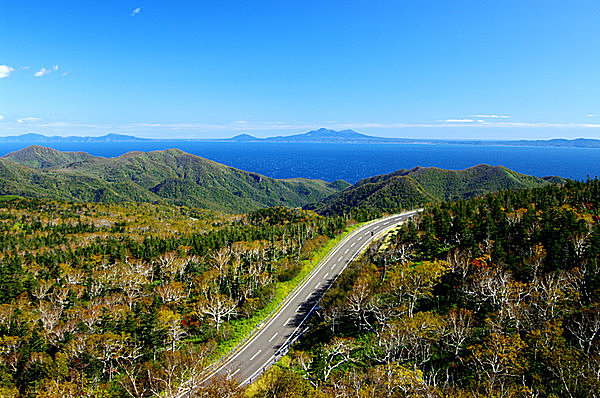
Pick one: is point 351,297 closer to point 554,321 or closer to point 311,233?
point 554,321

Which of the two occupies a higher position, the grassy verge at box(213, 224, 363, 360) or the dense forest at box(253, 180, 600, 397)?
the dense forest at box(253, 180, 600, 397)

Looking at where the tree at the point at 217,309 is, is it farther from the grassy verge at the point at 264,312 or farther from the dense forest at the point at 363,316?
the grassy verge at the point at 264,312

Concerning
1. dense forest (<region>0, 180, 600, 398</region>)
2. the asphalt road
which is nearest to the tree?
dense forest (<region>0, 180, 600, 398</region>)

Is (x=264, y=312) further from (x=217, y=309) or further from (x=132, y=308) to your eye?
(x=132, y=308)

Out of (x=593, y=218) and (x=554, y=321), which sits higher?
(x=593, y=218)

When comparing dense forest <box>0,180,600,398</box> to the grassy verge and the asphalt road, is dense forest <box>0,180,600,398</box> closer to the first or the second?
the grassy verge

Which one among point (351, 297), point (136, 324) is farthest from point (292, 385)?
point (136, 324)
